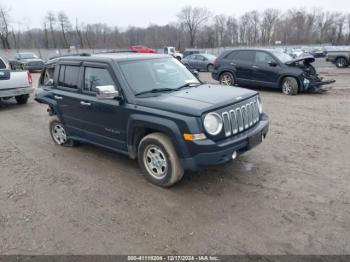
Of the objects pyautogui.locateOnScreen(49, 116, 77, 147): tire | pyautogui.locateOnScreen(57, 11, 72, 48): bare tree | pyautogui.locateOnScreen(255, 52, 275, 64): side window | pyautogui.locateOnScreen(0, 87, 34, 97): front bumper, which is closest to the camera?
pyautogui.locateOnScreen(49, 116, 77, 147): tire

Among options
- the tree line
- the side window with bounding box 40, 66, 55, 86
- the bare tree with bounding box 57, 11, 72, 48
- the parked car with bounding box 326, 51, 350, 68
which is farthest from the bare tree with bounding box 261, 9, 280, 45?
the side window with bounding box 40, 66, 55, 86

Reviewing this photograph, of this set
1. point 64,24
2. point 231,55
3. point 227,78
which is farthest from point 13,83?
point 64,24

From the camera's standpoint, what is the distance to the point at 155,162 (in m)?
4.25

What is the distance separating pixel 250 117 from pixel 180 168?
1.27 m

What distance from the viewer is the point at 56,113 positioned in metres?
5.82

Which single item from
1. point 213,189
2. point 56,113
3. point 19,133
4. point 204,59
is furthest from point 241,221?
point 204,59

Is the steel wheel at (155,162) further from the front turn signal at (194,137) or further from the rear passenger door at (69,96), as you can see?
the rear passenger door at (69,96)

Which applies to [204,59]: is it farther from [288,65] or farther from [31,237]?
[31,237]

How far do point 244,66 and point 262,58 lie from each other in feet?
2.43

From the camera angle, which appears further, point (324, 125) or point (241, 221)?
point (324, 125)

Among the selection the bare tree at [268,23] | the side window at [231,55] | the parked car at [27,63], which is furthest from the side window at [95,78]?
the bare tree at [268,23]

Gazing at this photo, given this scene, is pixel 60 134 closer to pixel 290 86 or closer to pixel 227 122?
pixel 227 122

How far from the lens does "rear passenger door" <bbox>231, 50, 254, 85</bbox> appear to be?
1164cm

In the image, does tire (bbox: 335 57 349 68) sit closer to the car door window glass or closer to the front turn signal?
the car door window glass
